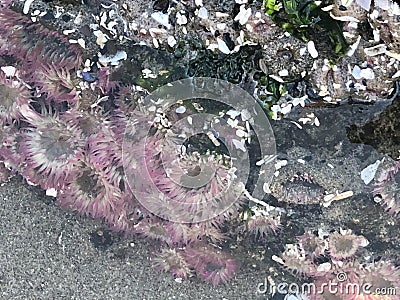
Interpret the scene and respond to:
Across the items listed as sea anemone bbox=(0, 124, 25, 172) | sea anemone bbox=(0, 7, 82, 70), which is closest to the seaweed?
sea anemone bbox=(0, 7, 82, 70)

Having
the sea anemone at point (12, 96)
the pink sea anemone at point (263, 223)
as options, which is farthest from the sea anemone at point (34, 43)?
the pink sea anemone at point (263, 223)

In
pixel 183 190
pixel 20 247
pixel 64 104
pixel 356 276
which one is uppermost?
pixel 64 104

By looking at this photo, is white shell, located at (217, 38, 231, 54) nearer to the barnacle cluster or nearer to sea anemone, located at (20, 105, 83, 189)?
sea anemone, located at (20, 105, 83, 189)

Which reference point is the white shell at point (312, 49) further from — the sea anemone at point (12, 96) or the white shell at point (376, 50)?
the sea anemone at point (12, 96)

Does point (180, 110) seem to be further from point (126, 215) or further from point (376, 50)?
point (376, 50)

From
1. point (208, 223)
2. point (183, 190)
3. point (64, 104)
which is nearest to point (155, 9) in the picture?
point (64, 104)

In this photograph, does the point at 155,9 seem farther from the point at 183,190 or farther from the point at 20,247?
the point at 20,247
